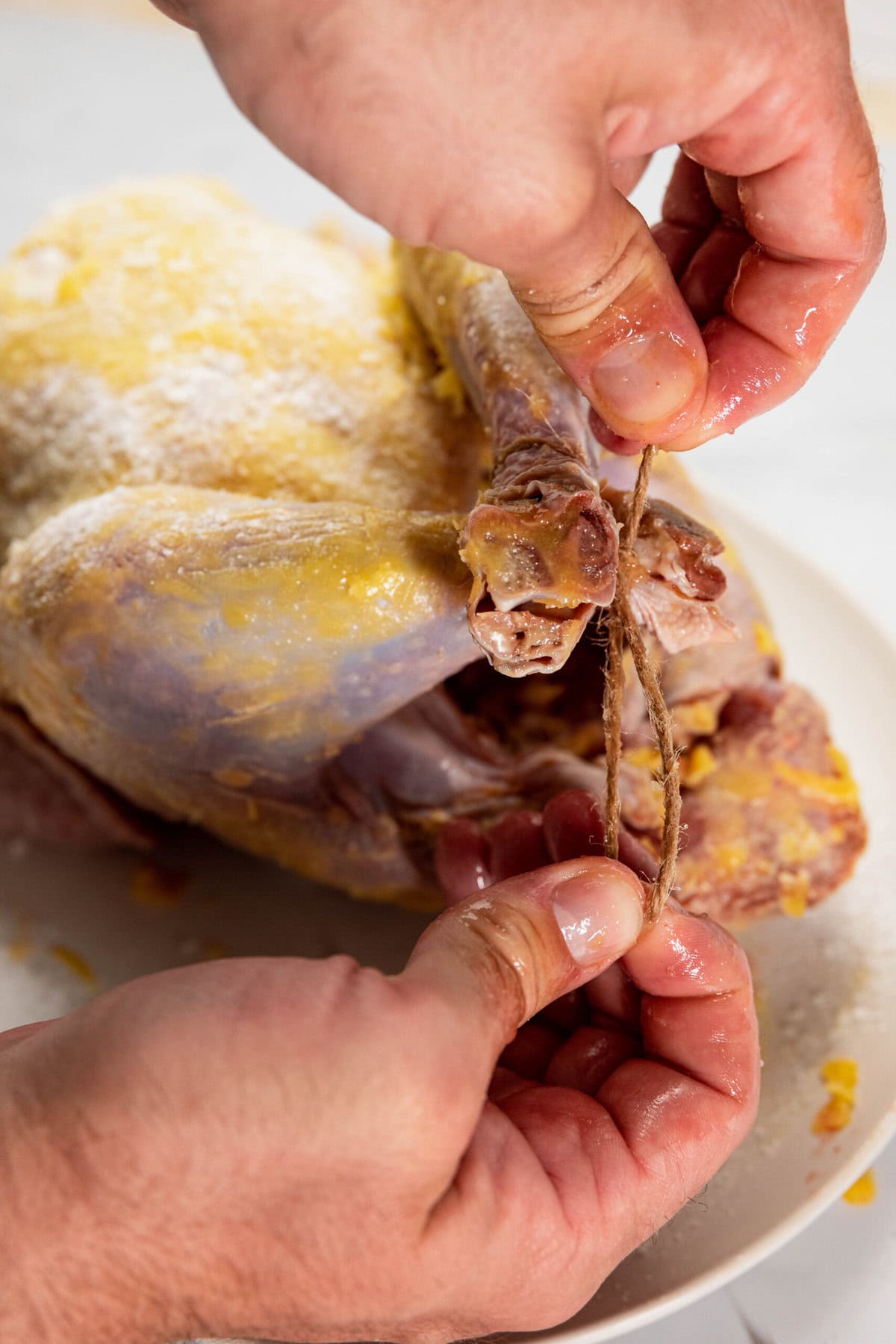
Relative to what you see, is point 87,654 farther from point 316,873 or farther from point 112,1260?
point 112,1260

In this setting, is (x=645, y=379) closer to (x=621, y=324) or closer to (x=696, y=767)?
(x=621, y=324)

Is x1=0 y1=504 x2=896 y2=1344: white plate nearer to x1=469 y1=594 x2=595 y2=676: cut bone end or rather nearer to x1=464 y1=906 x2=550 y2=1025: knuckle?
x1=464 y1=906 x2=550 y2=1025: knuckle

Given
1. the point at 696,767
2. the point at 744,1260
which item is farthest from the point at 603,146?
the point at 744,1260

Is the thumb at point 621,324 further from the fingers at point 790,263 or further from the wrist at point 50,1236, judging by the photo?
the wrist at point 50,1236

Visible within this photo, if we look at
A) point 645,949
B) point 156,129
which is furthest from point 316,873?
point 156,129

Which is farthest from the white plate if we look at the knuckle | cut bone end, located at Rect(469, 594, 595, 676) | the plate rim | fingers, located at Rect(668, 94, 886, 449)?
fingers, located at Rect(668, 94, 886, 449)
